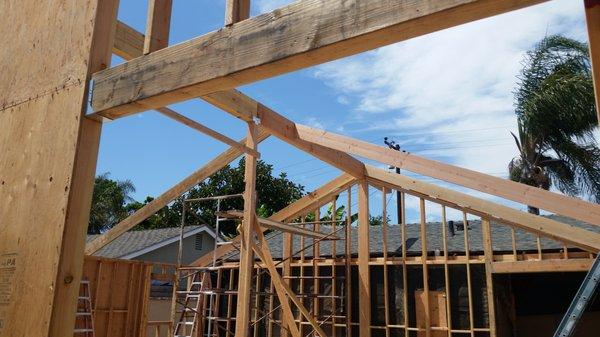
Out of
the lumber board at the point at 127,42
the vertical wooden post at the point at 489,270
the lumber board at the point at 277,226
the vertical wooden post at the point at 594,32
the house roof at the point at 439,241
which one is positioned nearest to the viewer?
the vertical wooden post at the point at 594,32

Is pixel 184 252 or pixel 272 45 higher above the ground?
pixel 184 252

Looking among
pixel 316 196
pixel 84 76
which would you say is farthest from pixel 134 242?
pixel 84 76

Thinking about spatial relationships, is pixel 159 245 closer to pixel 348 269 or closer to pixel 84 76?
pixel 348 269

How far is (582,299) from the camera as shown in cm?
530

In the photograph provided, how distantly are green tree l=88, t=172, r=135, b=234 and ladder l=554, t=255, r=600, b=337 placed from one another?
3564 centimetres

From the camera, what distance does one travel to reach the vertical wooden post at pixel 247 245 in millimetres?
7016

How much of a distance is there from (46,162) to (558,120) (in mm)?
20093

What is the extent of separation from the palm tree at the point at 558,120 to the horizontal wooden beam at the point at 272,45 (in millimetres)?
18643

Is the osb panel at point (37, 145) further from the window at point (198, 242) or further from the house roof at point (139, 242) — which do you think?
the window at point (198, 242)

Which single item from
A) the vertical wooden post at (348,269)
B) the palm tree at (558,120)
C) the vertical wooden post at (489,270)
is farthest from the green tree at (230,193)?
the vertical wooden post at (489,270)

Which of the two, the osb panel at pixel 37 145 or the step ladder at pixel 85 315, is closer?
the osb panel at pixel 37 145

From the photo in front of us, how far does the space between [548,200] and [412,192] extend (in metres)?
3.15

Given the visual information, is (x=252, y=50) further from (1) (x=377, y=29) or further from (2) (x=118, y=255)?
(2) (x=118, y=255)

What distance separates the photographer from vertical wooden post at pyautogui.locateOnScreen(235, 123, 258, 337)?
23.0 feet
